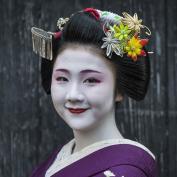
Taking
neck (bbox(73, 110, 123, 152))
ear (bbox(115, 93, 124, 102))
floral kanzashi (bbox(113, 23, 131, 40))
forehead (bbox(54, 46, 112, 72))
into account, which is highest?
floral kanzashi (bbox(113, 23, 131, 40))

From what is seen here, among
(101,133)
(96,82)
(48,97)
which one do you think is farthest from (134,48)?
(48,97)

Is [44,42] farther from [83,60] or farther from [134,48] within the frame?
[134,48]

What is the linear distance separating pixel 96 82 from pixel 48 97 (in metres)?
0.87

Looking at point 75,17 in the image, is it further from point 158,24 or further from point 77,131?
point 158,24

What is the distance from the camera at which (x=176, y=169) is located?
282 cm

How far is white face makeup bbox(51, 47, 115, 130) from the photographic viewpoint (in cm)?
196

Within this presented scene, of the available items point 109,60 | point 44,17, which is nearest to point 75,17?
point 109,60

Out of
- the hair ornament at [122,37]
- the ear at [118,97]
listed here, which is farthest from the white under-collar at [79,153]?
the hair ornament at [122,37]

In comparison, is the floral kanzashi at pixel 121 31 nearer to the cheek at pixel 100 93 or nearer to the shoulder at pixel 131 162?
the cheek at pixel 100 93

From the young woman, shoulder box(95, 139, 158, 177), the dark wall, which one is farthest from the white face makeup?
the dark wall

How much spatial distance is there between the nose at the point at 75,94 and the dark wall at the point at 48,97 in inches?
33.1

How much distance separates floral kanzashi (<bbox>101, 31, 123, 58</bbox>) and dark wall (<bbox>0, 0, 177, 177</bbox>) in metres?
0.79

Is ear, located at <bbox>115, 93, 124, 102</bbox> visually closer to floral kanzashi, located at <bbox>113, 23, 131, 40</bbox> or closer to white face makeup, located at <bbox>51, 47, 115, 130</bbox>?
white face makeup, located at <bbox>51, 47, 115, 130</bbox>

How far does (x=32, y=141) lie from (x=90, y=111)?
3.00 ft
